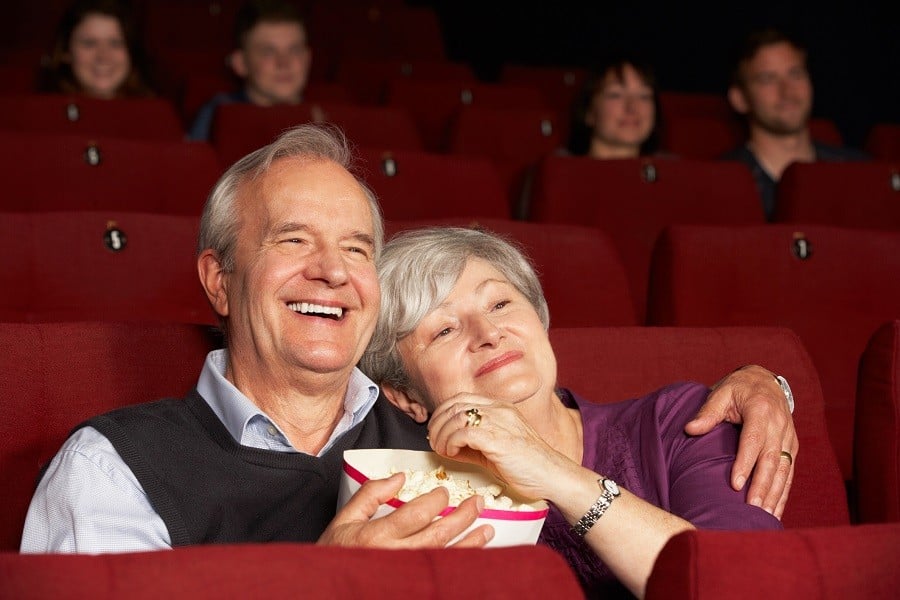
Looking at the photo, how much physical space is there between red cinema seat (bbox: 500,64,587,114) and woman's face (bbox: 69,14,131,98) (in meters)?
1.65

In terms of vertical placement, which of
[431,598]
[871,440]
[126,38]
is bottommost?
[871,440]

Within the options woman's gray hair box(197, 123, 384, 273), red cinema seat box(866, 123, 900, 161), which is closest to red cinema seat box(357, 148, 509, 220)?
woman's gray hair box(197, 123, 384, 273)

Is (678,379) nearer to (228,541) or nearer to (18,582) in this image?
(228,541)

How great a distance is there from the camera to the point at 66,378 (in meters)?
1.25

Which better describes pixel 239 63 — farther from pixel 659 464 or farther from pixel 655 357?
pixel 659 464

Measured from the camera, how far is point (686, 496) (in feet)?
3.90

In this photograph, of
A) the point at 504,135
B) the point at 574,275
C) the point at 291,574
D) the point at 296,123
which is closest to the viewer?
the point at 291,574

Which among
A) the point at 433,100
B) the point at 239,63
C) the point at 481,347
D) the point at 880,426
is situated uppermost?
the point at 239,63

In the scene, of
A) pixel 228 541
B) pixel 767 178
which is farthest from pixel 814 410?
pixel 767 178

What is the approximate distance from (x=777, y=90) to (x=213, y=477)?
2267mm

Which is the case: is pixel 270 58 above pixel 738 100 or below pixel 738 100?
above

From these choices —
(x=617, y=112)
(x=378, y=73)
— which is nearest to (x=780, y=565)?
(x=617, y=112)

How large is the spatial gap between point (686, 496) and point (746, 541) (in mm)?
490

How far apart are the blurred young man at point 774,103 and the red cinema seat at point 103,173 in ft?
4.61
